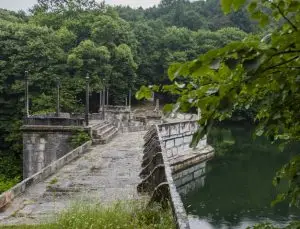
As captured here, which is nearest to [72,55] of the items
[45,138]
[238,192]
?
[45,138]

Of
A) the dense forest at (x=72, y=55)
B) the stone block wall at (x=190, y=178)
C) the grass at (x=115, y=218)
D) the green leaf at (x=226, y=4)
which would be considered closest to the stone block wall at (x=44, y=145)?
the dense forest at (x=72, y=55)

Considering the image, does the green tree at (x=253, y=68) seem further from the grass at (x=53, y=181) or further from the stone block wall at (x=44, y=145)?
the stone block wall at (x=44, y=145)

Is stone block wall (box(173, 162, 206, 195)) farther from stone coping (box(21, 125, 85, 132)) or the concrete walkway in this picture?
the concrete walkway

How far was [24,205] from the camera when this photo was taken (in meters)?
7.77

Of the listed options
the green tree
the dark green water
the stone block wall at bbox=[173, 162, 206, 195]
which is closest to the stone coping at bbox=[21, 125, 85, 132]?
the dark green water

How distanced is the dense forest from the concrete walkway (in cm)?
572

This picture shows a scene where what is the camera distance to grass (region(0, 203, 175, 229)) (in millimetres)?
5203

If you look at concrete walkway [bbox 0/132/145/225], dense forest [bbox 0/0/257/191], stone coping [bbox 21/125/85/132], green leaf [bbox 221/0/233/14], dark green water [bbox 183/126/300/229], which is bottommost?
dark green water [bbox 183/126/300/229]

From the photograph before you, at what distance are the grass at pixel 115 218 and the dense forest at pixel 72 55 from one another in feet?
37.6


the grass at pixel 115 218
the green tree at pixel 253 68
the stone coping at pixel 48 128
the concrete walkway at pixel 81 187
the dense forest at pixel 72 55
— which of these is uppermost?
the dense forest at pixel 72 55

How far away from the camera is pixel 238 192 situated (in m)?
19.8

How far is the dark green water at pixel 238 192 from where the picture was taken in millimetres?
15242

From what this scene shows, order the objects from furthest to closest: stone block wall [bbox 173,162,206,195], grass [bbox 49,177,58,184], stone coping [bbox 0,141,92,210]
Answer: stone block wall [bbox 173,162,206,195] < grass [bbox 49,177,58,184] < stone coping [bbox 0,141,92,210]

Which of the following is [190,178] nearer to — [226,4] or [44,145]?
[44,145]
